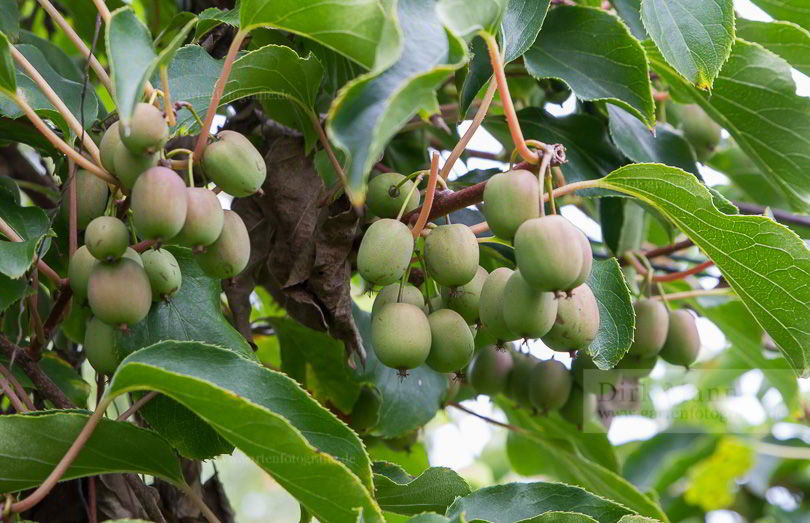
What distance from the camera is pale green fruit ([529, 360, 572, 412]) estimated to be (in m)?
1.52

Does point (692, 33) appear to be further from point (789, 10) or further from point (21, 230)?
point (21, 230)

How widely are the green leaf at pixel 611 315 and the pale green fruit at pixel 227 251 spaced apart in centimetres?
42

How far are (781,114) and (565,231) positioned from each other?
2.20ft

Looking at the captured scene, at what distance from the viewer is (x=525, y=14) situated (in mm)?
1072

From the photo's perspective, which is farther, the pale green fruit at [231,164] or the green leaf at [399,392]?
the green leaf at [399,392]

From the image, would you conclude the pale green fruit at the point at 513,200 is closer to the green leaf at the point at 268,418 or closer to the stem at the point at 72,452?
the green leaf at the point at 268,418

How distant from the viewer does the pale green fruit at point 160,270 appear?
96 centimetres

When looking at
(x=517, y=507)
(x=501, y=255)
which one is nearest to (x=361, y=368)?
(x=501, y=255)

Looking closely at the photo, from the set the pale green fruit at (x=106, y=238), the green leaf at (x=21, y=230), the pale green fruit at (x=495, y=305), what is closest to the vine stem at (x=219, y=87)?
the pale green fruit at (x=106, y=238)

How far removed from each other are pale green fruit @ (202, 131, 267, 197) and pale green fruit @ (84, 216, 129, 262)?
107 mm

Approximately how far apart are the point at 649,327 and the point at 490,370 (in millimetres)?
285

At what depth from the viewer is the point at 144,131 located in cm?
83

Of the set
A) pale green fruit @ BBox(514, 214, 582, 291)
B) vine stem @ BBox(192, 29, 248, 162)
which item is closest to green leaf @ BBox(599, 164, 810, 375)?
pale green fruit @ BBox(514, 214, 582, 291)

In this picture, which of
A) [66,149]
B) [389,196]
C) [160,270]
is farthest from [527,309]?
[66,149]
